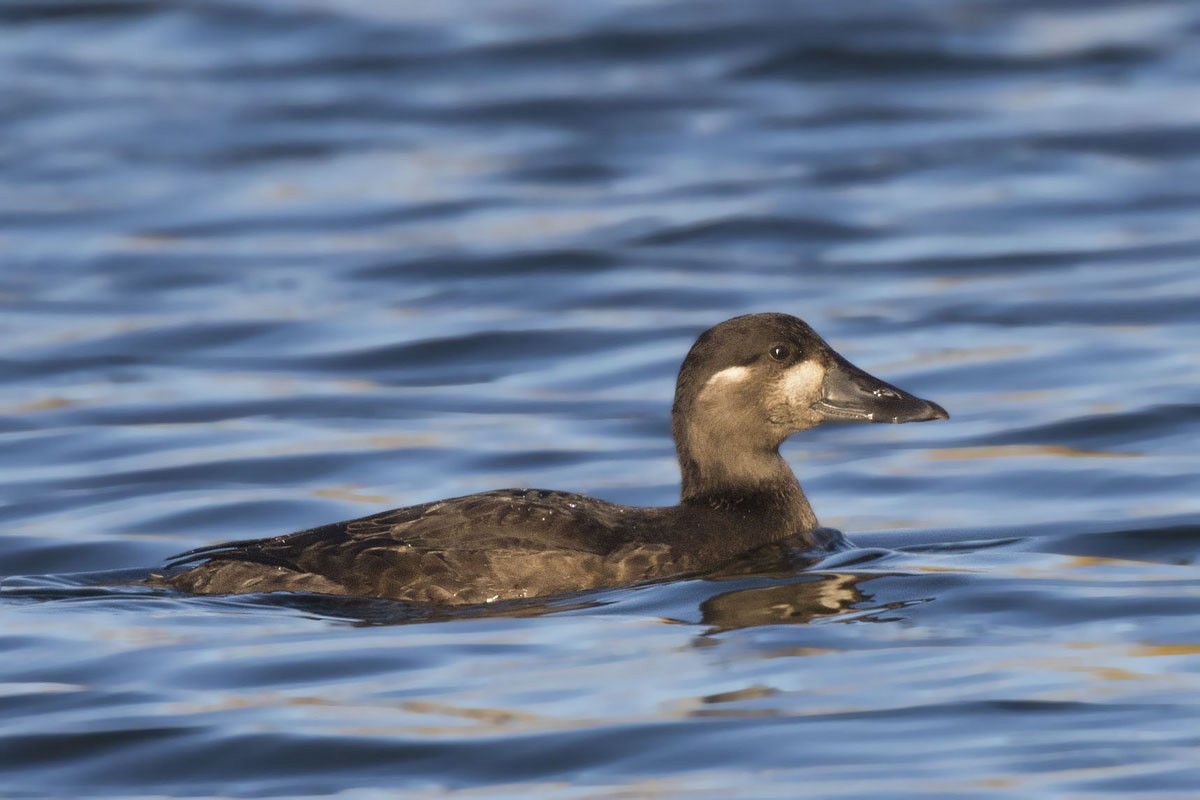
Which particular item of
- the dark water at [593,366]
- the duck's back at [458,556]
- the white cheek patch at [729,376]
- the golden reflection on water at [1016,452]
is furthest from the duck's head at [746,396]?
the golden reflection on water at [1016,452]

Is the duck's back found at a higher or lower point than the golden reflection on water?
lower

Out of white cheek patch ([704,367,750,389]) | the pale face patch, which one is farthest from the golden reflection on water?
white cheek patch ([704,367,750,389])

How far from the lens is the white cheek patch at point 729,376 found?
9.41m

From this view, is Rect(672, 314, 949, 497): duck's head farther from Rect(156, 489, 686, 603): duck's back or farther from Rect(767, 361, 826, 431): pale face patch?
Rect(156, 489, 686, 603): duck's back

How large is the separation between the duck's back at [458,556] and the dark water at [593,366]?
11cm

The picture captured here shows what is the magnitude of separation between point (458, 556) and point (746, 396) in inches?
60.5

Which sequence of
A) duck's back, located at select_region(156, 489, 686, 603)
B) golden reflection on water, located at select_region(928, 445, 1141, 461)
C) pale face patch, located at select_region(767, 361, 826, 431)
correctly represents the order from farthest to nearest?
golden reflection on water, located at select_region(928, 445, 1141, 461) < pale face patch, located at select_region(767, 361, 826, 431) < duck's back, located at select_region(156, 489, 686, 603)

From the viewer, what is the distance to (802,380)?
31.4 feet

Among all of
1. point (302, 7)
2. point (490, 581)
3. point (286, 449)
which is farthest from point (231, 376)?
point (302, 7)

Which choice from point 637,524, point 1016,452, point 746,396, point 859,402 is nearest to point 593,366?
point 1016,452

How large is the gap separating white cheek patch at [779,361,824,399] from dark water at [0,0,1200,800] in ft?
2.49

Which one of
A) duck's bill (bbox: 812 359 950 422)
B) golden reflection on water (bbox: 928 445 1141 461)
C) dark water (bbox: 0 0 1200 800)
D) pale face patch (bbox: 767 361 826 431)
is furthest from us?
golden reflection on water (bbox: 928 445 1141 461)

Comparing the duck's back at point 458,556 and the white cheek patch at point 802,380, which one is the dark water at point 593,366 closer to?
the duck's back at point 458,556

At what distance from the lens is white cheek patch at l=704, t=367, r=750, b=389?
9406 millimetres
